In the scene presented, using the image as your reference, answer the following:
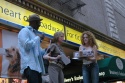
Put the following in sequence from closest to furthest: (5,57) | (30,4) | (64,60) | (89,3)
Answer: (64,60) < (5,57) < (30,4) < (89,3)

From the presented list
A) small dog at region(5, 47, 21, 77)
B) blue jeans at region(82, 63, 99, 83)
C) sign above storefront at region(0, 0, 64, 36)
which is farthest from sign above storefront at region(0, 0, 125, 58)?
blue jeans at region(82, 63, 99, 83)

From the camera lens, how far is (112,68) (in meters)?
8.48

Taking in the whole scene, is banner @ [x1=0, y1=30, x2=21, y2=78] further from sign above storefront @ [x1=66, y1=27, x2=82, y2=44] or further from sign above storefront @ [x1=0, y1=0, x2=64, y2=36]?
sign above storefront @ [x1=66, y1=27, x2=82, y2=44]

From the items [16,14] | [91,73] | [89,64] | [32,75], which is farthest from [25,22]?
[32,75]

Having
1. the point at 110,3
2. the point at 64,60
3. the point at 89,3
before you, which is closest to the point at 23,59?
the point at 64,60

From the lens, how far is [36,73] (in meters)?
4.27

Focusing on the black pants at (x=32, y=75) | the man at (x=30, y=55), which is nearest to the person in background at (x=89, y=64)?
the man at (x=30, y=55)

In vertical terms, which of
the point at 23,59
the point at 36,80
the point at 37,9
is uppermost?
the point at 37,9

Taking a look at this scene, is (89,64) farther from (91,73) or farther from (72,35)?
(72,35)

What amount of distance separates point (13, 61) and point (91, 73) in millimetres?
2666

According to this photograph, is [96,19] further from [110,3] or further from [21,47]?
[21,47]

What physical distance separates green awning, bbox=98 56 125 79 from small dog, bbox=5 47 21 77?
253 centimetres

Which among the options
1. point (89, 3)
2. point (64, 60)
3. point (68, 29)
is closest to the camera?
point (64, 60)

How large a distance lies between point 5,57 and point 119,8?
12.5 metres
